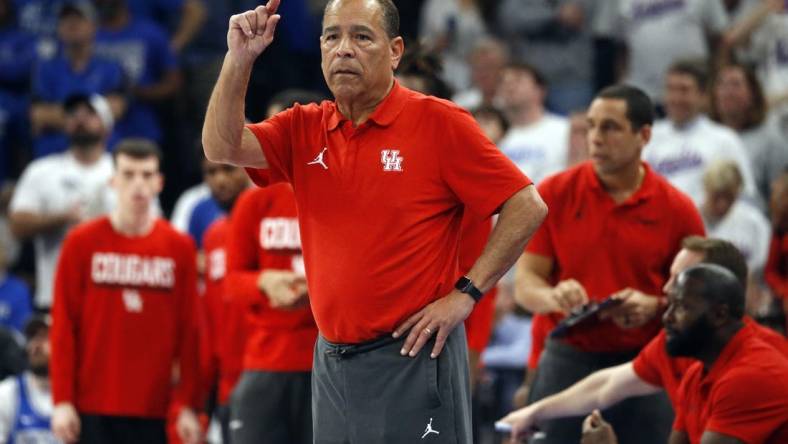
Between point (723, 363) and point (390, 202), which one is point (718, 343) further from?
point (390, 202)

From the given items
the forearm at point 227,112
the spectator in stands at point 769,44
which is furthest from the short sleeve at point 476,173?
the spectator in stands at point 769,44

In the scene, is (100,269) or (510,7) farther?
(510,7)

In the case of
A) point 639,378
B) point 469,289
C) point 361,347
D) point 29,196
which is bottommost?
point 639,378

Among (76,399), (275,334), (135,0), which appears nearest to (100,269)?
(76,399)

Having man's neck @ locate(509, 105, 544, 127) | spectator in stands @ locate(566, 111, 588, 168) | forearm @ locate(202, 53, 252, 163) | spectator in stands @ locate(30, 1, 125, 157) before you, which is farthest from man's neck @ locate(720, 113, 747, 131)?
forearm @ locate(202, 53, 252, 163)

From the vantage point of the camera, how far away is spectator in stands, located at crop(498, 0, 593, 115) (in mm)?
11984

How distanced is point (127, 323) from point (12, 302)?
241 cm

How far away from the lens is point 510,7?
12211mm

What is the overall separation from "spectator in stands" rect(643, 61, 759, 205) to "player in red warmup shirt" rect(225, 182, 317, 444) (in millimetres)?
3613

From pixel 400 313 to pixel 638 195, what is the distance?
7.01 feet

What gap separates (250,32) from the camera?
4641 millimetres

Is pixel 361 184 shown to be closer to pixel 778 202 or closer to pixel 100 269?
pixel 100 269

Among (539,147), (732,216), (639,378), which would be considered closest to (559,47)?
(539,147)

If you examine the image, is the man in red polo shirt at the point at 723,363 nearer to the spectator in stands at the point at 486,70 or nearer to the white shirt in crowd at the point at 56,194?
the white shirt in crowd at the point at 56,194
